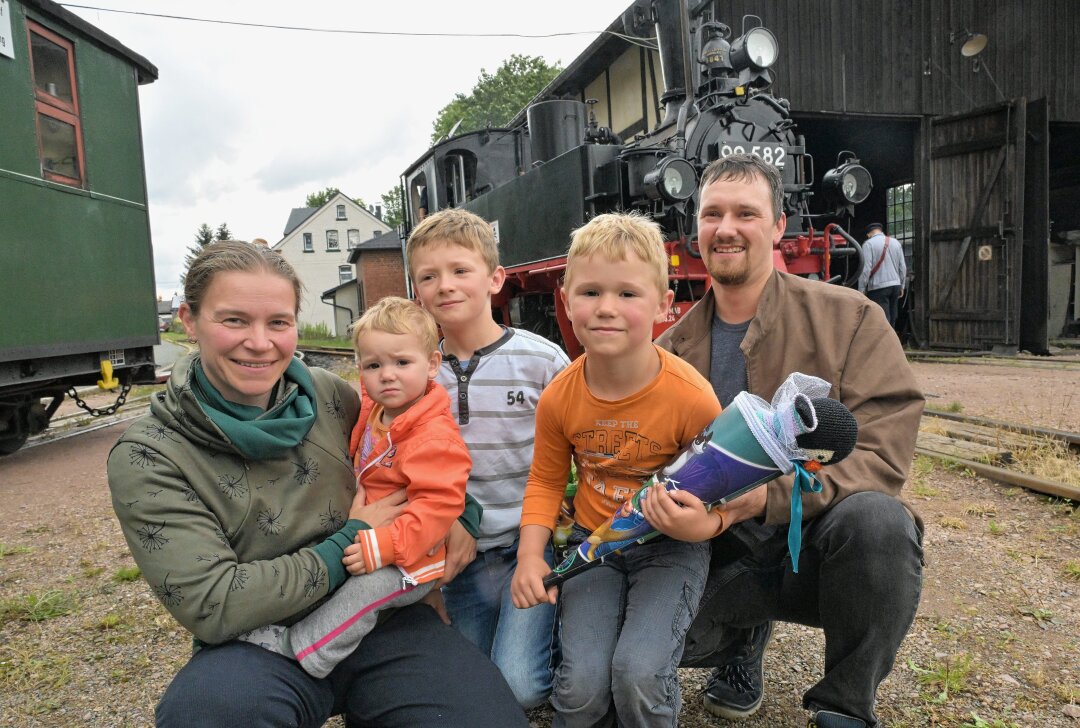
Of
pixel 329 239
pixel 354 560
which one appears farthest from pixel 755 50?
pixel 329 239

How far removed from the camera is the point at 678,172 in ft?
20.2

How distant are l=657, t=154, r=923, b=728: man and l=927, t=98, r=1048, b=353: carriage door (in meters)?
10.4

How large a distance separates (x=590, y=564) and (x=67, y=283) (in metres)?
5.97

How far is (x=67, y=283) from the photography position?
587cm

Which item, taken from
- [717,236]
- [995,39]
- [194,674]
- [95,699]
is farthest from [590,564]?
[995,39]

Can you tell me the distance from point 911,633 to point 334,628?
6.88 ft

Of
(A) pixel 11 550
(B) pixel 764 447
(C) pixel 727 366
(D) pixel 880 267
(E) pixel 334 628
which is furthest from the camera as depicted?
(D) pixel 880 267

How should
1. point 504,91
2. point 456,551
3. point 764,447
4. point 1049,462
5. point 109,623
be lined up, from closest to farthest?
point 764,447, point 456,551, point 109,623, point 1049,462, point 504,91

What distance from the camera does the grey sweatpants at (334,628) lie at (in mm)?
1532

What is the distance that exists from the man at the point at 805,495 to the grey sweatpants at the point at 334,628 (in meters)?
0.83

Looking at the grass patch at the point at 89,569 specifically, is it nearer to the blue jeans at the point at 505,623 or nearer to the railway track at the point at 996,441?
the railway track at the point at 996,441

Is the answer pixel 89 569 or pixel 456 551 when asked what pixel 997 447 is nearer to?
pixel 456 551

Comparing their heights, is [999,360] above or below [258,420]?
below

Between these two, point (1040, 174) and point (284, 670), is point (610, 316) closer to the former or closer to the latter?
point (284, 670)
